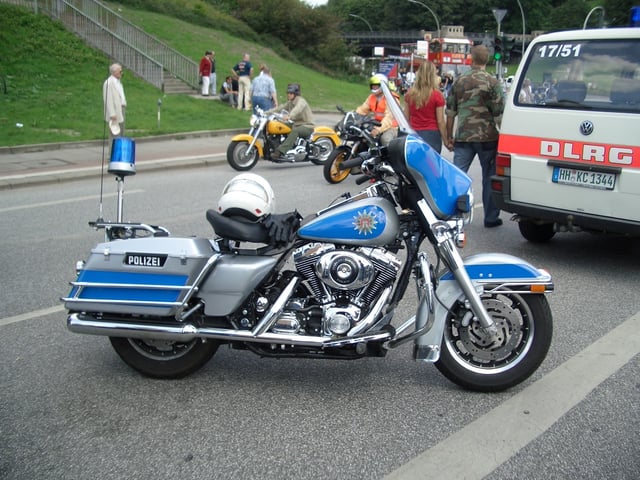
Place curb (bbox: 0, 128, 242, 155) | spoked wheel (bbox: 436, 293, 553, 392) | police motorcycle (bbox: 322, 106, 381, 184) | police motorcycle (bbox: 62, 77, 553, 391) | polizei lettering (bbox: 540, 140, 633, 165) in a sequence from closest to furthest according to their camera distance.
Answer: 1. police motorcycle (bbox: 62, 77, 553, 391)
2. spoked wheel (bbox: 436, 293, 553, 392)
3. polizei lettering (bbox: 540, 140, 633, 165)
4. police motorcycle (bbox: 322, 106, 381, 184)
5. curb (bbox: 0, 128, 242, 155)

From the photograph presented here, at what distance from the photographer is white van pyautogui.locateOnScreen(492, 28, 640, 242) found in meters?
6.10

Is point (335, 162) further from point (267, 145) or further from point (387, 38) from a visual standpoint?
point (387, 38)

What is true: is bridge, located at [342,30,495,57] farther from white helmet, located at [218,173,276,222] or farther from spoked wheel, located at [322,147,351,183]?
white helmet, located at [218,173,276,222]

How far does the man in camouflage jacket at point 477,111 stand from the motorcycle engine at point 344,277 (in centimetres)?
427

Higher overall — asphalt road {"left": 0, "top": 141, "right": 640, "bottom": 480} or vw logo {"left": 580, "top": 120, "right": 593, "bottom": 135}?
vw logo {"left": 580, "top": 120, "right": 593, "bottom": 135}

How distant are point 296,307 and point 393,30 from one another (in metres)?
115

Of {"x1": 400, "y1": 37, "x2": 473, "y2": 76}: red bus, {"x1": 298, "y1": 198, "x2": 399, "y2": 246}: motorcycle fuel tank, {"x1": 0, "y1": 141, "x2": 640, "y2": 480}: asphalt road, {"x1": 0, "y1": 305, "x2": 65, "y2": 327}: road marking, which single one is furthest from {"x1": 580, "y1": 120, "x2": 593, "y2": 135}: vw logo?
{"x1": 400, "y1": 37, "x2": 473, "y2": 76}: red bus

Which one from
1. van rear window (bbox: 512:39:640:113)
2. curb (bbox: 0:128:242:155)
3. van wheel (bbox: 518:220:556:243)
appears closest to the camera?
van rear window (bbox: 512:39:640:113)

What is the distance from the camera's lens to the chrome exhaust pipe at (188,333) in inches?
150

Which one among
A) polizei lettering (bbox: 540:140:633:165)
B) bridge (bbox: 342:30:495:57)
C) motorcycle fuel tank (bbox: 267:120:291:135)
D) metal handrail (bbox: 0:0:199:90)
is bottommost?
polizei lettering (bbox: 540:140:633:165)

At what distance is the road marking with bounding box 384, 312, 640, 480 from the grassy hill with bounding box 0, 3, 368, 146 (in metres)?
11.0

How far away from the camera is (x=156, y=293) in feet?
12.8

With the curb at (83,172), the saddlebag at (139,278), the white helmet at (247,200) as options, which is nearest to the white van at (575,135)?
the white helmet at (247,200)

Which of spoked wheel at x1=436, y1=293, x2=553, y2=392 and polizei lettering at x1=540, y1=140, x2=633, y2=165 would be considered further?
polizei lettering at x1=540, y1=140, x2=633, y2=165
